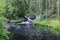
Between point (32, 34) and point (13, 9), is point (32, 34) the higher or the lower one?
the higher one

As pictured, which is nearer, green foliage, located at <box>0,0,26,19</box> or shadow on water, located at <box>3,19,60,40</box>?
shadow on water, located at <box>3,19,60,40</box>

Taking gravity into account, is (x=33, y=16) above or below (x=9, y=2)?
below

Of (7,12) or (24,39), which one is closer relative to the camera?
(24,39)

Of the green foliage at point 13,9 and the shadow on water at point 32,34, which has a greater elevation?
the shadow on water at point 32,34

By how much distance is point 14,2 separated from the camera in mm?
51406

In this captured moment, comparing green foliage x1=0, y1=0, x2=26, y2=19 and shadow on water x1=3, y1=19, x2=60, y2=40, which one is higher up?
shadow on water x1=3, y1=19, x2=60, y2=40

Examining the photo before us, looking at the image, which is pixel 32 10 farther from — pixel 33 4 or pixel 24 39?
pixel 24 39

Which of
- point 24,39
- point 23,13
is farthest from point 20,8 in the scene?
point 24,39

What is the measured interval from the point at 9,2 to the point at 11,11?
3.66m

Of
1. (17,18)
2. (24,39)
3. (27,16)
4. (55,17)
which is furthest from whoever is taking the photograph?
(27,16)

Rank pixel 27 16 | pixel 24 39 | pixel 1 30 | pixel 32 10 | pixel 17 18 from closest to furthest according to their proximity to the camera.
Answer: pixel 1 30 < pixel 24 39 < pixel 17 18 < pixel 27 16 < pixel 32 10

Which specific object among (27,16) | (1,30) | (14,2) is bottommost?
(27,16)

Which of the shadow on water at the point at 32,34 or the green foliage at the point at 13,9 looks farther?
the green foliage at the point at 13,9

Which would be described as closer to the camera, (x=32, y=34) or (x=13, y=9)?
(x=32, y=34)
